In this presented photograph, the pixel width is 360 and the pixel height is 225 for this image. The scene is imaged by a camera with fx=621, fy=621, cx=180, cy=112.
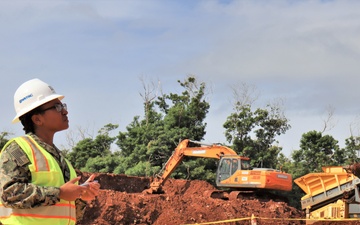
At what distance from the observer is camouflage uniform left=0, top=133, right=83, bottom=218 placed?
119 inches

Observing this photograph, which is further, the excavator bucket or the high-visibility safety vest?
the excavator bucket

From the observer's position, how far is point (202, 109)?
38594 millimetres

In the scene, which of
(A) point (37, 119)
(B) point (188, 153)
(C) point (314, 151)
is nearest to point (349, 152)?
(C) point (314, 151)

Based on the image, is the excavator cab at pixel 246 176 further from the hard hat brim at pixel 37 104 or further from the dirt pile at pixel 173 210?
the hard hat brim at pixel 37 104

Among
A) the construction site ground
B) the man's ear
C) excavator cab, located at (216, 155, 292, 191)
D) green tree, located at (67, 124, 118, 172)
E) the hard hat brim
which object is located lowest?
the construction site ground

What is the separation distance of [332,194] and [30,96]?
53.1ft

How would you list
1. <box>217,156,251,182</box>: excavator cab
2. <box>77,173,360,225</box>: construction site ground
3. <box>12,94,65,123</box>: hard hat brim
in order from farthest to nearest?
1. <box>217,156,251,182</box>: excavator cab
2. <box>77,173,360,225</box>: construction site ground
3. <box>12,94,65,123</box>: hard hat brim

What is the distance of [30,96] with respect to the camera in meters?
3.32

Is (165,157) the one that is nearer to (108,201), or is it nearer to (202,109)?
(202,109)

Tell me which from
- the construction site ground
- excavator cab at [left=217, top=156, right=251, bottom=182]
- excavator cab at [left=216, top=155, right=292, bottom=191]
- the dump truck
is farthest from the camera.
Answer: excavator cab at [left=217, top=156, right=251, bottom=182]

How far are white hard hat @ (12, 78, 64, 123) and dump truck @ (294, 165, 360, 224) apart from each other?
1479 centimetres

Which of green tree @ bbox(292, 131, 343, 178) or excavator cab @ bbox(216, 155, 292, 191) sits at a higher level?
green tree @ bbox(292, 131, 343, 178)

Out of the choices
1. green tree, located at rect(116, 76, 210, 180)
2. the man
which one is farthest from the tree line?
the man

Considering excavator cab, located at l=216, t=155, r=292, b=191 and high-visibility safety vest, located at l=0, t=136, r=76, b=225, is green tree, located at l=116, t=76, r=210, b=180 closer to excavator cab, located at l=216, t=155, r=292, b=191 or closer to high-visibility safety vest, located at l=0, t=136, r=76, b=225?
excavator cab, located at l=216, t=155, r=292, b=191
